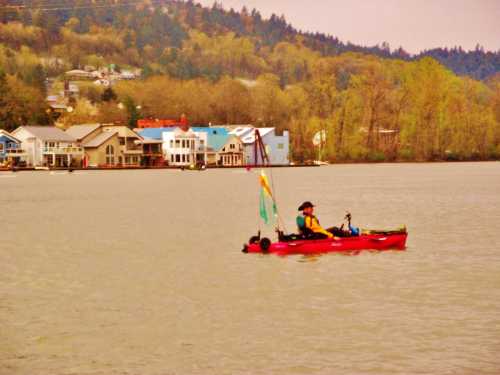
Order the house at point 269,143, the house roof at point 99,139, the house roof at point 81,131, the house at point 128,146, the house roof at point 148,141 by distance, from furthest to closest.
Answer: the house at point 269,143 → the house roof at point 148,141 → the house at point 128,146 → the house roof at point 81,131 → the house roof at point 99,139

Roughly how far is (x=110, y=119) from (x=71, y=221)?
149566mm

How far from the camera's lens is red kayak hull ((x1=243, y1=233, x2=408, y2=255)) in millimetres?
27609

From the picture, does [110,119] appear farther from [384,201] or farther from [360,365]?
[360,365]

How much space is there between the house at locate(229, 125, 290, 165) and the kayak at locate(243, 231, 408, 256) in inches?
5047

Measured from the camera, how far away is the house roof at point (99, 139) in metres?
147

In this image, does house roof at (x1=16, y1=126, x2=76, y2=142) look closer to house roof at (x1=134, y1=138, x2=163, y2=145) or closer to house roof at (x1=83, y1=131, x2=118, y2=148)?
house roof at (x1=83, y1=131, x2=118, y2=148)

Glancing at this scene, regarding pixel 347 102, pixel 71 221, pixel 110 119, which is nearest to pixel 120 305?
pixel 71 221

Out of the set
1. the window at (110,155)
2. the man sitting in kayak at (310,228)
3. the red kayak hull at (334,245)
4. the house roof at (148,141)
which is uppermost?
the house roof at (148,141)

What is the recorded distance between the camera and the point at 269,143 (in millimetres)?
159000

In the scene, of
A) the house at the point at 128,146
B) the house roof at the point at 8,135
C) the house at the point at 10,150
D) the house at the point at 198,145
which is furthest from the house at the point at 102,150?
the house roof at the point at 8,135

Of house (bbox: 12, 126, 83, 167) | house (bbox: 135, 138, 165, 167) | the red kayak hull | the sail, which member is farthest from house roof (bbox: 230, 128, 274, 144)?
the red kayak hull

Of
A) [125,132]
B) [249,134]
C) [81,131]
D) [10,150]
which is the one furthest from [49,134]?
[249,134]

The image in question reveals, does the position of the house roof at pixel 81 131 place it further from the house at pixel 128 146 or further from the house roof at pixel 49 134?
the house at pixel 128 146

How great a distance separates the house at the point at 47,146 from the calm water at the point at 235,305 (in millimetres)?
107132
